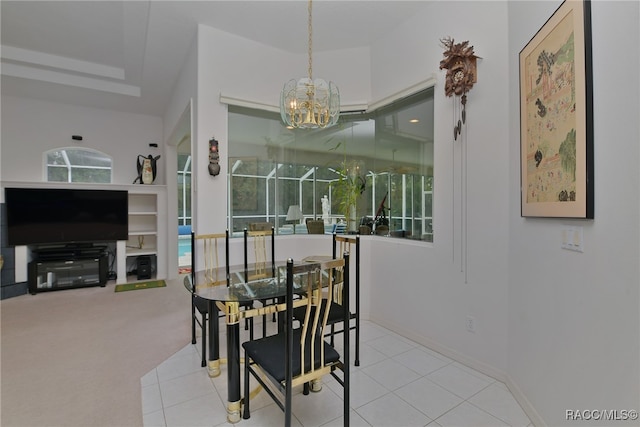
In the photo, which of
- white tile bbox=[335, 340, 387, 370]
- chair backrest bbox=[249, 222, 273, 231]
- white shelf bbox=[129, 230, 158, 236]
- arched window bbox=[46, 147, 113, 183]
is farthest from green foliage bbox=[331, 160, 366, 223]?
arched window bbox=[46, 147, 113, 183]

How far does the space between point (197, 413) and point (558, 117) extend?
2.68 meters

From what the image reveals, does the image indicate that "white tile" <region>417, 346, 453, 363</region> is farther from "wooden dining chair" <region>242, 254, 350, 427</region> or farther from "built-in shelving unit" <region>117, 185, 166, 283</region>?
"built-in shelving unit" <region>117, 185, 166, 283</region>

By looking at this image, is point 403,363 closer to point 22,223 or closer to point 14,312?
point 14,312

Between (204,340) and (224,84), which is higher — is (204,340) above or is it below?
below

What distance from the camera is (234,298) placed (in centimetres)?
185

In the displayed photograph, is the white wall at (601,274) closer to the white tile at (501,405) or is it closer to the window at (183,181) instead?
the white tile at (501,405)

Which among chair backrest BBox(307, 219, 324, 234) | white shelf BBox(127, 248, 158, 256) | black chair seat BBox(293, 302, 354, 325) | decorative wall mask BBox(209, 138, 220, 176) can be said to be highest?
decorative wall mask BBox(209, 138, 220, 176)

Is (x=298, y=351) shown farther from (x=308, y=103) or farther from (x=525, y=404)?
(x=308, y=103)

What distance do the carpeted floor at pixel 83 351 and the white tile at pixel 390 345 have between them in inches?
71.5

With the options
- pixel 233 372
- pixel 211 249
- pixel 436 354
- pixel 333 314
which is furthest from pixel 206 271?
pixel 436 354

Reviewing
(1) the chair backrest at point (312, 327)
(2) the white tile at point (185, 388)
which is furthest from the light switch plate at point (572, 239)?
(2) the white tile at point (185, 388)

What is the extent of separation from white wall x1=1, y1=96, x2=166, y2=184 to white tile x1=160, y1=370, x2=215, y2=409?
441 centimetres

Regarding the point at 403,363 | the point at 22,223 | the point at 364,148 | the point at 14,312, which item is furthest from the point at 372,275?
the point at 22,223

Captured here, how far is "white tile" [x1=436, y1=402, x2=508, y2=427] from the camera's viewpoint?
1762 mm
